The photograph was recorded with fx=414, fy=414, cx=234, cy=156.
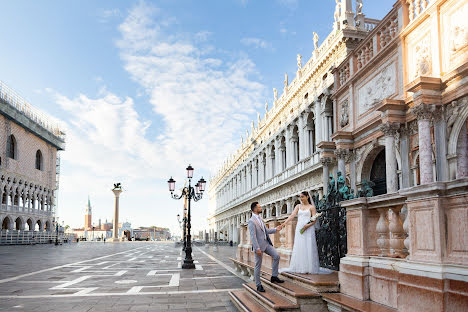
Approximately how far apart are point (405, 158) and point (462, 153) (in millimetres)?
2656

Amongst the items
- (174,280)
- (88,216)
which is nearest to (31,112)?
(174,280)

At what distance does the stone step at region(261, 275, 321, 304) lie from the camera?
610 cm

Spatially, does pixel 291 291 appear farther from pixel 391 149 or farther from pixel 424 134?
pixel 391 149

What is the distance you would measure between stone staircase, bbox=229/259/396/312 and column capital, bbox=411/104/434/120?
717cm

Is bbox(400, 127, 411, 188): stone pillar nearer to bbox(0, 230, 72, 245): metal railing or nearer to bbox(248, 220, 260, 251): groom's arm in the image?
bbox(248, 220, 260, 251): groom's arm

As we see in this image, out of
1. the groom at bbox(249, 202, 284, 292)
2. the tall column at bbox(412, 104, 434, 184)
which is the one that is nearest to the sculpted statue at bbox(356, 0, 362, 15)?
the tall column at bbox(412, 104, 434, 184)

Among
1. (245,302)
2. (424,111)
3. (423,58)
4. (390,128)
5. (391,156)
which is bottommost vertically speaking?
(245,302)

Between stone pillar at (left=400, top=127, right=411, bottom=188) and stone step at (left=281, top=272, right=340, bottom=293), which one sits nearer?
stone step at (left=281, top=272, right=340, bottom=293)

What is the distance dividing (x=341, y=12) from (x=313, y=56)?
4.52 m

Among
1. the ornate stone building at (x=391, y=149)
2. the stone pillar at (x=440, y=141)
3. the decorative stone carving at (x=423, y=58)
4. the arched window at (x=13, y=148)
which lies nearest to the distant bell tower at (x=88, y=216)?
the arched window at (x=13, y=148)

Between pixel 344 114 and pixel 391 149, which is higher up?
pixel 344 114

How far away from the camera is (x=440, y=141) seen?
40.5 feet

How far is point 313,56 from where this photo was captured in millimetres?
25906

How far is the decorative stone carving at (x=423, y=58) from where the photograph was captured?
12.9 m
